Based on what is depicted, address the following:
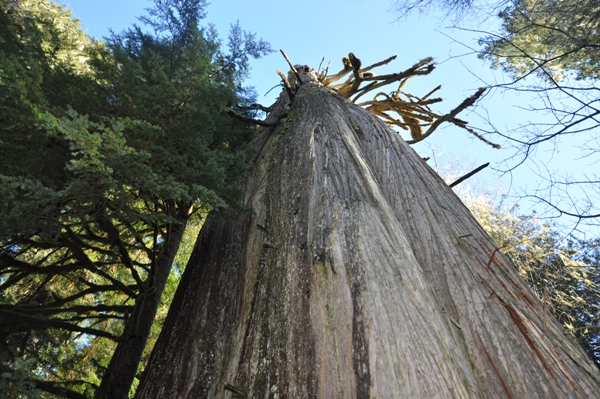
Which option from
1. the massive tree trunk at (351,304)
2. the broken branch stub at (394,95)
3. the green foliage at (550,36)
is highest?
the broken branch stub at (394,95)

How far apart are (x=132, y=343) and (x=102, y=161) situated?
2.00 metres

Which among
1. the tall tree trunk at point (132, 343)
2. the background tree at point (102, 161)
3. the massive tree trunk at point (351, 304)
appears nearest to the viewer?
the massive tree trunk at point (351, 304)

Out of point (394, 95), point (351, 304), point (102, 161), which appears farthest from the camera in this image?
point (394, 95)

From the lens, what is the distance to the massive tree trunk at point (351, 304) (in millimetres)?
1859

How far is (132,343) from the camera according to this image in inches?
151

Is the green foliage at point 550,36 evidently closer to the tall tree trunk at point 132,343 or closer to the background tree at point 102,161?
the background tree at point 102,161

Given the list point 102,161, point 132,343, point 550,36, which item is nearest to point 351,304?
point 102,161

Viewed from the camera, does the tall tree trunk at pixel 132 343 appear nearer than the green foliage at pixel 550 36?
No

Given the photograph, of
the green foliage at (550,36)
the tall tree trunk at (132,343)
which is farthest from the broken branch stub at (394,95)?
the tall tree trunk at (132,343)

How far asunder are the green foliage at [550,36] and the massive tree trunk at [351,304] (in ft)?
4.58

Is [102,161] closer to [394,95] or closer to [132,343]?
[132,343]

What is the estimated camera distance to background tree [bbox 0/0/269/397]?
109 inches

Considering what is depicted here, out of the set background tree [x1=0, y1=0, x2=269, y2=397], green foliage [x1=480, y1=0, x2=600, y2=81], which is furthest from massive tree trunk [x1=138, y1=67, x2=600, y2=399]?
green foliage [x1=480, y1=0, x2=600, y2=81]

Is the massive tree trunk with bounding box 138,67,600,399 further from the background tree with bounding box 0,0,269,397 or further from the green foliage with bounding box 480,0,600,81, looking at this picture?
the green foliage with bounding box 480,0,600,81
